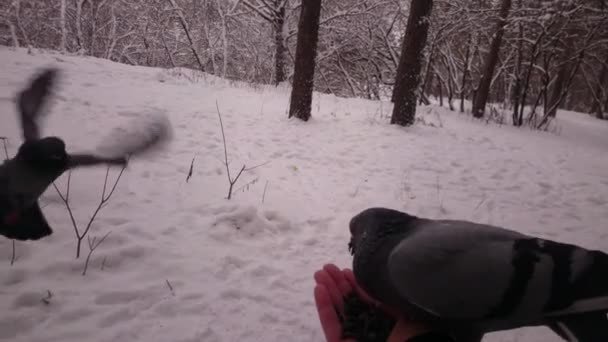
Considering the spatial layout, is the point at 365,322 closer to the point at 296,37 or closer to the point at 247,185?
the point at 247,185

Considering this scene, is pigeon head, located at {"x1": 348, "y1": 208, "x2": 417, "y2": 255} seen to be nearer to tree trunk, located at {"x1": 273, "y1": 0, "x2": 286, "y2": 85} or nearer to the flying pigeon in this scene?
the flying pigeon

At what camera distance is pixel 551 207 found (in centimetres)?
374

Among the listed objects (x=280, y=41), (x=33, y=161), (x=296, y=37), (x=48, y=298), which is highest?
(x=296, y=37)

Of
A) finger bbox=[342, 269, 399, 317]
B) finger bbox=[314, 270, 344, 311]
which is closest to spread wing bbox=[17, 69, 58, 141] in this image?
finger bbox=[314, 270, 344, 311]

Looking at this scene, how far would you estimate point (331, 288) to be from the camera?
1719mm

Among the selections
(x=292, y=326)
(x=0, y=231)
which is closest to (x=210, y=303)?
(x=292, y=326)

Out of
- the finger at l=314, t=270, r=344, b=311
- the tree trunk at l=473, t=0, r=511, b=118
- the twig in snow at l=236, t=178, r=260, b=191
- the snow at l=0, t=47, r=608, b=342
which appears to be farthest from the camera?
the tree trunk at l=473, t=0, r=511, b=118

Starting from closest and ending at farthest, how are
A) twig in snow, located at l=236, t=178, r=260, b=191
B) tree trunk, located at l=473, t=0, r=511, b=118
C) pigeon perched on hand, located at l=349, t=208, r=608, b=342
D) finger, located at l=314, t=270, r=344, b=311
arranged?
pigeon perched on hand, located at l=349, t=208, r=608, b=342 → finger, located at l=314, t=270, r=344, b=311 → twig in snow, located at l=236, t=178, r=260, b=191 → tree trunk, located at l=473, t=0, r=511, b=118

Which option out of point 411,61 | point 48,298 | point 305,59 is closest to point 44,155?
point 48,298

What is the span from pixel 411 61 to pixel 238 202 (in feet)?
14.5

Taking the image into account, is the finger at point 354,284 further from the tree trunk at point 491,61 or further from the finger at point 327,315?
→ the tree trunk at point 491,61

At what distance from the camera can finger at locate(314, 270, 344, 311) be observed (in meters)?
1.69

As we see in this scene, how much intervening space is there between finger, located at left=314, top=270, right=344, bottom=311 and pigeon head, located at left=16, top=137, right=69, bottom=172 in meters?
1.40

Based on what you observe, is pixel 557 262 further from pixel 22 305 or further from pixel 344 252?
pixel 22 305
